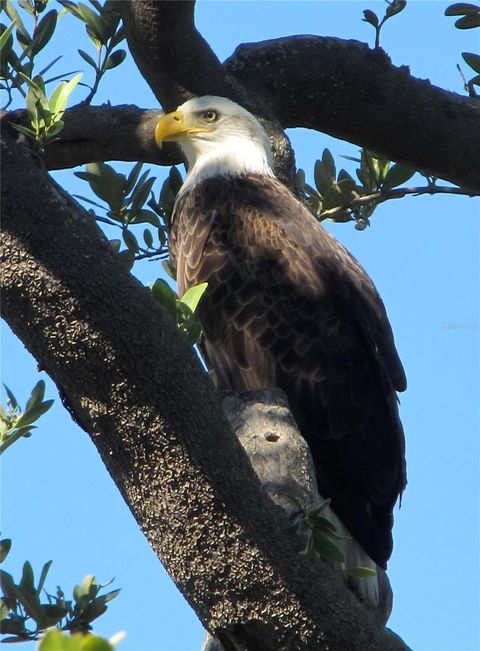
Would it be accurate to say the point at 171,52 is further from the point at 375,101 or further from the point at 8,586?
the point at 8,586

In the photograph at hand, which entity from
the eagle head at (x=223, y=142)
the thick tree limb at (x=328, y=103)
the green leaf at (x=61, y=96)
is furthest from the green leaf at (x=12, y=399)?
the eagle head at (x=223, y=142)

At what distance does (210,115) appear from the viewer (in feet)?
18.1

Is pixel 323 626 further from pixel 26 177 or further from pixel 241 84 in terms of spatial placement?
pixel 241 84

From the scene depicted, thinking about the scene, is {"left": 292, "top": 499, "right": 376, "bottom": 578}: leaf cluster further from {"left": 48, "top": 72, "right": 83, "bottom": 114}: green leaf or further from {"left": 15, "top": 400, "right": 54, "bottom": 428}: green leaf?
{"left": 48, "top": 72, "right": 83, "bottom": 114}: green leaf

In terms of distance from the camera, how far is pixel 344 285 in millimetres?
5078

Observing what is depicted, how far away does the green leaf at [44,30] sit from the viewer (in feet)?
13.4

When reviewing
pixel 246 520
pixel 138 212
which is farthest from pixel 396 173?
pixel 246 520

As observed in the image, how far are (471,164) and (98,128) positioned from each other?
1.66 metres

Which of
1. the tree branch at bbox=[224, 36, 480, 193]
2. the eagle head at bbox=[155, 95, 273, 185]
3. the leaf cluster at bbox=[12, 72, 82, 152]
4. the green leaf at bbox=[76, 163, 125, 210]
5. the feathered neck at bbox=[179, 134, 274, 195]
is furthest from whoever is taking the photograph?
the feathered neck at bbox=[179, 134, 274, 195]

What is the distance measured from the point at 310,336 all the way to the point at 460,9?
1509mm

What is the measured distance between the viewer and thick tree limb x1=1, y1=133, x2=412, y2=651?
254cm

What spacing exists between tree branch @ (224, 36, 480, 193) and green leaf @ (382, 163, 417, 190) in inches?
1.4

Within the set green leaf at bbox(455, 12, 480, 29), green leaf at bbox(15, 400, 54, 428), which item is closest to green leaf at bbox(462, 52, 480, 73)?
green leaf at bbox(455, 12, 480, 29)

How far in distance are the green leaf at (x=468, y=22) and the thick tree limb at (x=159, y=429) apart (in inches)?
91.5
